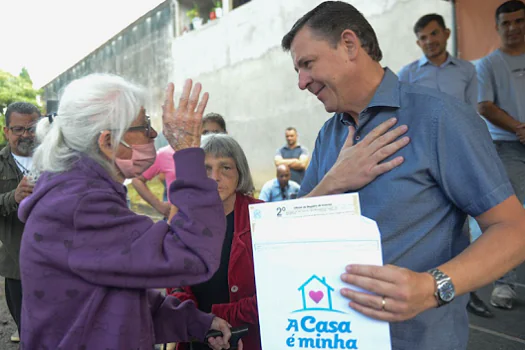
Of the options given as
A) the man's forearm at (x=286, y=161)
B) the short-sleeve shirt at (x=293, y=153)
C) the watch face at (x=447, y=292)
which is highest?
the short-sleeve shirt at (x=293, y=153)

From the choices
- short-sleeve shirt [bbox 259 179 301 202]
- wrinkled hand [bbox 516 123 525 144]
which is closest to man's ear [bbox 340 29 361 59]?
wrinkled hand [bbox 516 123 525 144]

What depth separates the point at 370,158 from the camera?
1360 millimetres

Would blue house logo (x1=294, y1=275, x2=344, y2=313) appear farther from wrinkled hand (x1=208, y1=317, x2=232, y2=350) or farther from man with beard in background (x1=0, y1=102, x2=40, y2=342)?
man with beard in background (x1=0, y1=102, x2=40, y2=342)

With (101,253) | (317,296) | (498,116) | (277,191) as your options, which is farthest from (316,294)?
(277,191)

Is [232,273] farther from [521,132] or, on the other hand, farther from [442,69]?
[442,69]

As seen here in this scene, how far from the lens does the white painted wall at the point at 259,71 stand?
8961 mm

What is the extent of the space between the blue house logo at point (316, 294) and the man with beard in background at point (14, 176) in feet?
8.90

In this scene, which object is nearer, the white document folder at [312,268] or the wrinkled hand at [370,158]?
the white document folder at [312,268]

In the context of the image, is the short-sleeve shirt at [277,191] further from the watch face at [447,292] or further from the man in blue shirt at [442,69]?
the watch face at [447,292]

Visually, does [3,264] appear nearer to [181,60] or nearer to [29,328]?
[29,328]

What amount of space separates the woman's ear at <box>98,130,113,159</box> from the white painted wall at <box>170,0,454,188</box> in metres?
6.29

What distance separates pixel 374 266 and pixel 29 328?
3.65 feet

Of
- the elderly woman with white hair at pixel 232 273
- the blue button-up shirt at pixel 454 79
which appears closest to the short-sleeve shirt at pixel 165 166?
the elderly woman with white hair at pixel 232 273

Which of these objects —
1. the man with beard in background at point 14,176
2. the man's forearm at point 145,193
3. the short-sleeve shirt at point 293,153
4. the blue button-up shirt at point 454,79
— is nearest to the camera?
the man with beard in background at point 14,176
